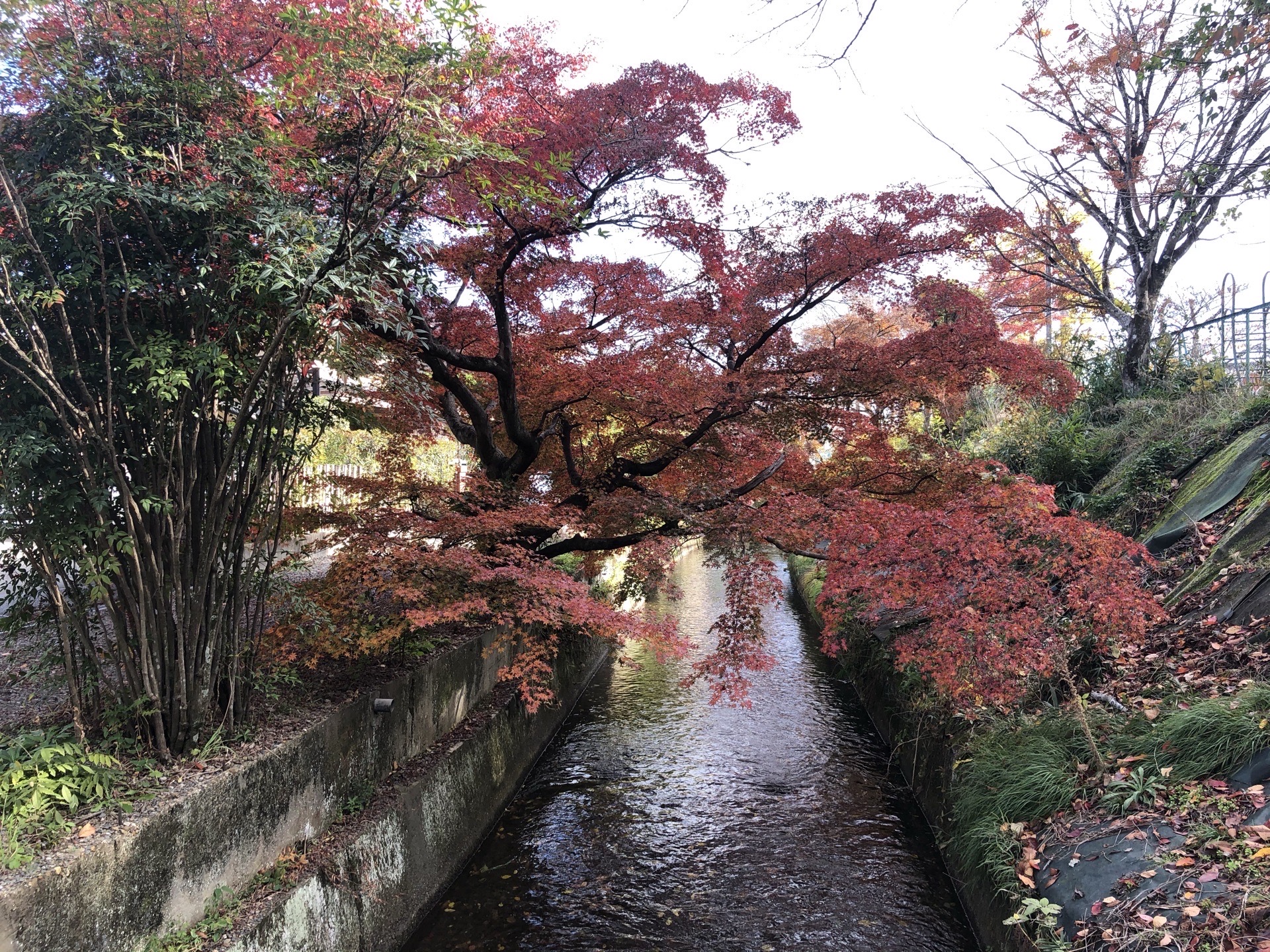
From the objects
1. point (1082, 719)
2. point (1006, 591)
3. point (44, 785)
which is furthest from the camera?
point (1006, 591)

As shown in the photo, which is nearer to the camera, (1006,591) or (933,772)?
(1006,591)

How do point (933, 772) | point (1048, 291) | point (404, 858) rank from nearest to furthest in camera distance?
point (404, 858), point (933, 772), point (1048, 291)

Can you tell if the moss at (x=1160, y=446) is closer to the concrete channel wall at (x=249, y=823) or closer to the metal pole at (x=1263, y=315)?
the metal pole at (x=1263, y=315)

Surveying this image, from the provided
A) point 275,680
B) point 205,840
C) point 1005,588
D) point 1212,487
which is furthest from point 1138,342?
point 205,840

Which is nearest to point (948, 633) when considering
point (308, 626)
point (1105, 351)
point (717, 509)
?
point (717, 509)

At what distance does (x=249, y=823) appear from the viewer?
4.21 metres

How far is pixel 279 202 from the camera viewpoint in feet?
14.2

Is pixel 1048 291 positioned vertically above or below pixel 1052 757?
above

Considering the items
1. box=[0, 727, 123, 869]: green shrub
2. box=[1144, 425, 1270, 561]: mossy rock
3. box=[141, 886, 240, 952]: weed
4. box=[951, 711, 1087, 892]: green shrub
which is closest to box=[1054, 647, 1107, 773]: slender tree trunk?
box=[951, 711, 1087, 892]: green shrub

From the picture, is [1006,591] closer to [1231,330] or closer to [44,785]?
[44,785]

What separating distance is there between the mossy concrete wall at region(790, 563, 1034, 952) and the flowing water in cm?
18

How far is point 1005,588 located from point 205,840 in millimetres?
5442

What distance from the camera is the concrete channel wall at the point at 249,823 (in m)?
3.04

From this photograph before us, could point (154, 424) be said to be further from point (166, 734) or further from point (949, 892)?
point (949, 892)
